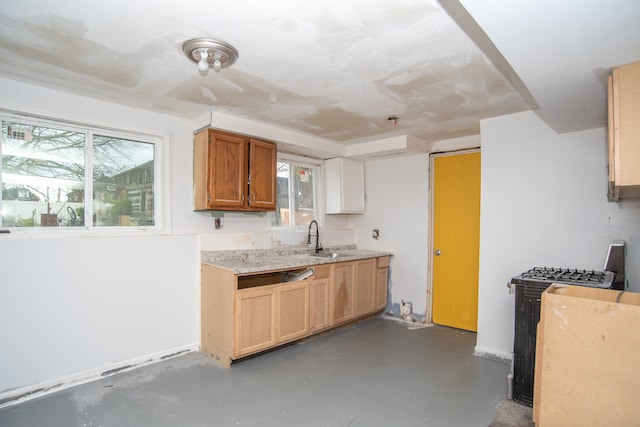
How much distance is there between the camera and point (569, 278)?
2.40 metres

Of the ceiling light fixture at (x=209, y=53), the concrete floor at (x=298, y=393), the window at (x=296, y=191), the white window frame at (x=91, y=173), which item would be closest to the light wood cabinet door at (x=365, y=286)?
the concrete floor at (x=298, y=393)

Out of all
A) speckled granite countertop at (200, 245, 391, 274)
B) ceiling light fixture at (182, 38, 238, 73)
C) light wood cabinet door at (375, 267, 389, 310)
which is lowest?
light wood cabinet door at (375, 267, 389, 310)

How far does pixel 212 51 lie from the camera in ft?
6.66

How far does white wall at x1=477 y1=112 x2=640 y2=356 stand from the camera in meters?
2.80

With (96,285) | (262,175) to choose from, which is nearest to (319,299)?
(262,175)

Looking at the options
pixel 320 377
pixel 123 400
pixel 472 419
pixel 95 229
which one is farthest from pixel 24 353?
pixel 472 419

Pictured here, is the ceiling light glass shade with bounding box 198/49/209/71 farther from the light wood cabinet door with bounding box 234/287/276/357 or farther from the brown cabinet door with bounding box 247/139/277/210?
the light wood cabinet door with bounding box 234/287/276/357

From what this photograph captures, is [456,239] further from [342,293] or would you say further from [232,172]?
[232,172]

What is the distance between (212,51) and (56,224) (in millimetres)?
Answer: 1953

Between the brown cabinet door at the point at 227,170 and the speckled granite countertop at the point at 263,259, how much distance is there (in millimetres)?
554

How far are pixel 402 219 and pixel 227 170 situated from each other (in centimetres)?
242

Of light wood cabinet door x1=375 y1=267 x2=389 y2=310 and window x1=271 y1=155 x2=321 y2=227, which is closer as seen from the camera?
window x1=271 y1=155 x2=321 y2=227

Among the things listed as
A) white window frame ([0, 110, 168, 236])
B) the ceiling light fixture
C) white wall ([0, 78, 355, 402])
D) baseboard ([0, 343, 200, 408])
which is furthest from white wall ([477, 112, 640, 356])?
white window frame ([0, 110, 168, 236])

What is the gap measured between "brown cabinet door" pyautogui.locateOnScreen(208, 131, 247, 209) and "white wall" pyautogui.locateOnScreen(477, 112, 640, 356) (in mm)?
2412
